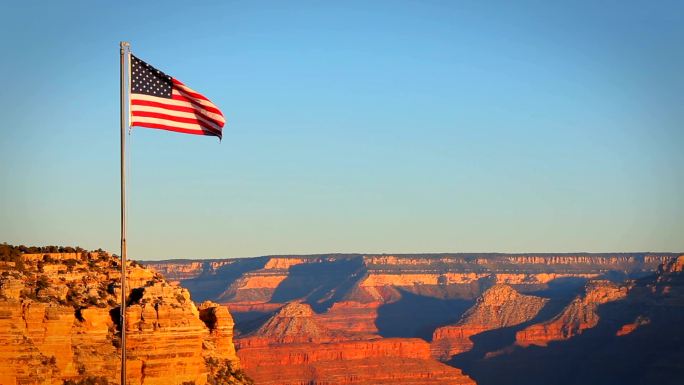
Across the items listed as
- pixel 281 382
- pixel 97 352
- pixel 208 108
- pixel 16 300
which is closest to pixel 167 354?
pixel 97 352

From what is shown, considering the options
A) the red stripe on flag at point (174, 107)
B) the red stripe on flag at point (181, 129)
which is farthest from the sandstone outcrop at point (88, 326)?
the red stripe on flag at point (174, 107)

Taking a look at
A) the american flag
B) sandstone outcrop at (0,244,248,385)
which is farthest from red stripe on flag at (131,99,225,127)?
sandstone outcrop at (0,244,248,385)

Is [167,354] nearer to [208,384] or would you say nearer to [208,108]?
[208,384]

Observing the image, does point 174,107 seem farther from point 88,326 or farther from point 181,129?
point 88,326

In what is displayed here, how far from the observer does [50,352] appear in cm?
4950

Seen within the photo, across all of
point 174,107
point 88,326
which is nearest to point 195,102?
point 174,107

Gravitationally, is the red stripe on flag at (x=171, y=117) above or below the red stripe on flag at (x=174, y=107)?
below

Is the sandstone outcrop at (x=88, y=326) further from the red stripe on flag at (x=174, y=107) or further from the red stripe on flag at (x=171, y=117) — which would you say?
the red stripe on flag at (x=174, y=107)

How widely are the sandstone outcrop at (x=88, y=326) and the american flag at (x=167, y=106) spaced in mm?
7812

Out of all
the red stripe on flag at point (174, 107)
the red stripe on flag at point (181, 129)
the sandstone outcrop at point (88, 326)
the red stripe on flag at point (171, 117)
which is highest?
the red stripe on flag at point (174, 107)

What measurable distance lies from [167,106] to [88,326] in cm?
908

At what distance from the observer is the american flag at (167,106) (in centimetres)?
4441

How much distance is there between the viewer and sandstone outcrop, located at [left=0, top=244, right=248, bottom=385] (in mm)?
48750

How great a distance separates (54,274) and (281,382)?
145 meters
